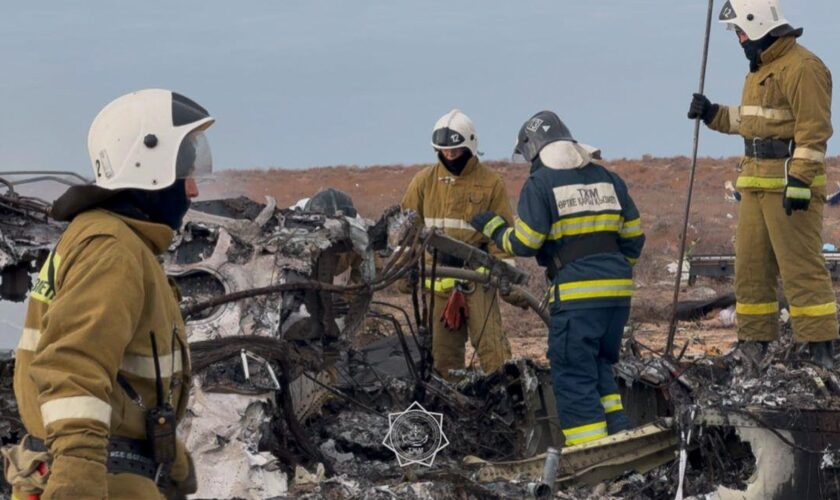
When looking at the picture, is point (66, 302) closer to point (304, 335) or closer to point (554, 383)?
point (304, 335)

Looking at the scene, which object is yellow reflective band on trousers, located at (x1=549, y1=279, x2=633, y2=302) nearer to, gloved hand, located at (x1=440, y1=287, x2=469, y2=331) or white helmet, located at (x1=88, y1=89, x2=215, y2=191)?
gloved hand, located at (x1=440, y1=287, x2=469, y2=331)

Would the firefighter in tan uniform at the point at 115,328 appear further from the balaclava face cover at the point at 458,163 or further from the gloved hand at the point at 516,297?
the balaclava face cover at the point at 458,163

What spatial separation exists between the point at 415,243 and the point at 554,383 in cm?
105

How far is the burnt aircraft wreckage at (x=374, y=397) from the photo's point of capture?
5918mm

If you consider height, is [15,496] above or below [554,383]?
above

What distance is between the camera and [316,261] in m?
6.91

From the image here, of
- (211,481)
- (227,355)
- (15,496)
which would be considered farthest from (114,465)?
(227,355)

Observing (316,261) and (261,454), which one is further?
(316,261)

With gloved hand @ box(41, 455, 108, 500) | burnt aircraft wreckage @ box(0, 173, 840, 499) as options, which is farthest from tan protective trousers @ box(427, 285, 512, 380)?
gloved hand @ box(41, 455, 108, 500)

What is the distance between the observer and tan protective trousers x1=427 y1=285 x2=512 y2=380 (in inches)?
356

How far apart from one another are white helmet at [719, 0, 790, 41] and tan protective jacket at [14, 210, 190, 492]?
515 cm

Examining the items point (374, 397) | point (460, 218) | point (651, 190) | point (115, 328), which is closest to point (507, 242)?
point (374, 397)

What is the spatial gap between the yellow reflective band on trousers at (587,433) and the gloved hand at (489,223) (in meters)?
1.26

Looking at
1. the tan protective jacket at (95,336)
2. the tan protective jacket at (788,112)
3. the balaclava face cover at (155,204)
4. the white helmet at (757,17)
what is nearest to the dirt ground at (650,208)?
the balaclava face cover at (155,204)
